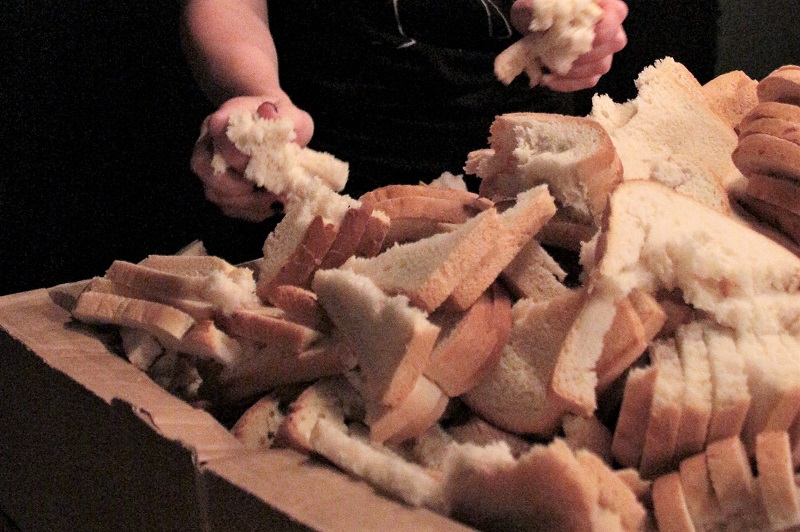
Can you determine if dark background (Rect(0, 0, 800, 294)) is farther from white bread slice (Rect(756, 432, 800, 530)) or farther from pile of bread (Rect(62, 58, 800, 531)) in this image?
white bread slice (Rect(756, 432, 800, 530))

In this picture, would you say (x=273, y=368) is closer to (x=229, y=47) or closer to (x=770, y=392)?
(x=770, y=392)

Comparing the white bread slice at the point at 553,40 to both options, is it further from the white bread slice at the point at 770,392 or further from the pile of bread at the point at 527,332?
the white bread slice at the point at 770,392

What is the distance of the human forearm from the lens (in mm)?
1480


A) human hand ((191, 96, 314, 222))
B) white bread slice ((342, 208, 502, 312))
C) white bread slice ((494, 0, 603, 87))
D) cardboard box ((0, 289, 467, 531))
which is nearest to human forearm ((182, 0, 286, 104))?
human hand ((191, 96, 314, 222))

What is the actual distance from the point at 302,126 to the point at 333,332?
48cm

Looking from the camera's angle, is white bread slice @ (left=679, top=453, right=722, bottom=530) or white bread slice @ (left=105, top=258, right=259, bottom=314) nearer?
white bread slice @ (left=679, top=453, right=722, bottom=530)

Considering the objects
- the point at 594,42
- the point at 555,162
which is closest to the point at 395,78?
the point at 594,42

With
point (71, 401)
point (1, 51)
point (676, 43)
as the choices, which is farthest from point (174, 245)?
point (676, 43)

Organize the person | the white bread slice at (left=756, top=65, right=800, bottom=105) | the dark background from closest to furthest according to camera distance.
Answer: the white bread slice at (left=756, top=65, right=800, bottom=105) < the person < the dark background

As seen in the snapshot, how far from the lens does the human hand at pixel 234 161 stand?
3.67 feet

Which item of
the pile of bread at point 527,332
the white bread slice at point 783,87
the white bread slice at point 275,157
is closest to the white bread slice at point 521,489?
the pile of bread at point 527,332

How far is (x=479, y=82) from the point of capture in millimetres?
1687

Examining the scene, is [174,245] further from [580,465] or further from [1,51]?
[580,465]

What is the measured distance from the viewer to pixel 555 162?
3.13ft
